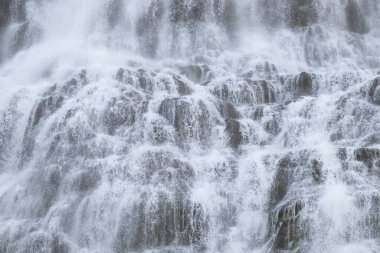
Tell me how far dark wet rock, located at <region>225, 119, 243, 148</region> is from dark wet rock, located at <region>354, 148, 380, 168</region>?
4.75 m

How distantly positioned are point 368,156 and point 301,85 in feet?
25.4

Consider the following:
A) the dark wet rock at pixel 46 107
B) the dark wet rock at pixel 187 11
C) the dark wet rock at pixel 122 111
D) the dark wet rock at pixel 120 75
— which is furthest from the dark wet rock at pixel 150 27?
the dark wet rock at pixel 122 111

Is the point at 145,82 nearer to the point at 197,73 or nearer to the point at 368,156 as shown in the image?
the point at 197,73

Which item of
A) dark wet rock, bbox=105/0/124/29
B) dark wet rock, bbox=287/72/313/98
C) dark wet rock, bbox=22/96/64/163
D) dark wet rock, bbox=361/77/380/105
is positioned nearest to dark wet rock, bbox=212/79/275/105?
dark wet rock, bbox=287/72/313/98

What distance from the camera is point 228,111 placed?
20.3m

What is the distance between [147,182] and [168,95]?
542 cm

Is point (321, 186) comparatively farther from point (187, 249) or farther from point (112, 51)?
point (112, 51)

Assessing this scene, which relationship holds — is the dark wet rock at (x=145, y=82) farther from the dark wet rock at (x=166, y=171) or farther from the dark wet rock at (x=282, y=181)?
the dark wet rock at (x=282, y=181)

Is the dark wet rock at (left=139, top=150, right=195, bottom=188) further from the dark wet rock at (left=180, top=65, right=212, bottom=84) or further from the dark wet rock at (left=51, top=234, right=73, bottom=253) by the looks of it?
the dark wet rock at (left=180, top=65, right=212, bottom=84)

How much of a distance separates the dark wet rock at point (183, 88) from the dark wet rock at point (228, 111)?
2011 millimetres

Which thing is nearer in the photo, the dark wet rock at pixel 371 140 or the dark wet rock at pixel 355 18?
the dark wet rock at pixel 371 140

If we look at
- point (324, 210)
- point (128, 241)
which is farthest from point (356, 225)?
point (128, 241)

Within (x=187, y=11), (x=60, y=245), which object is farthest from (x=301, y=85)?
(x=60, y=245)

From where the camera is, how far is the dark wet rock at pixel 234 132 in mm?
19089
